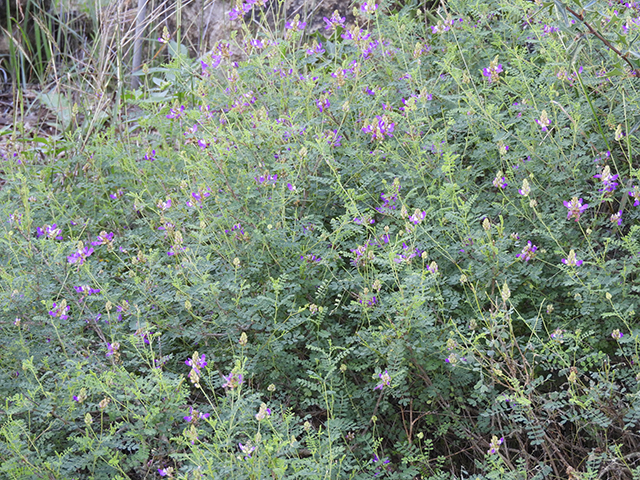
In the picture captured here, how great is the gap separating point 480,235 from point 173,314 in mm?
992

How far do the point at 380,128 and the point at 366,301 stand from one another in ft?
2.25

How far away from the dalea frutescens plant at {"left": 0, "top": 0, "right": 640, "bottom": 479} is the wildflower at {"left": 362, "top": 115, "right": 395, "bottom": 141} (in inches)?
0.5

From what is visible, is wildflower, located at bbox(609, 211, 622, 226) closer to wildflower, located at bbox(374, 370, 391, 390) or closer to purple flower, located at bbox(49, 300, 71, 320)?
wildflower, located at bbox(374, 370, 391, 390)

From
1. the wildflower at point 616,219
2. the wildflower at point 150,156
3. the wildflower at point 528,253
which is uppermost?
the wildflower at point 616,219

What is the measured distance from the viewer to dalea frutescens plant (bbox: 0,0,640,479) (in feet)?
5.53

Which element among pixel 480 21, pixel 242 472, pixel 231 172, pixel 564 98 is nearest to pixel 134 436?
pixel 242 472

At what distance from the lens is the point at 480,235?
1.88 m

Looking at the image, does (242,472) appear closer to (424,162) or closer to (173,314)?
(173,314)

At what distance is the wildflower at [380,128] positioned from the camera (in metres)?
2.22

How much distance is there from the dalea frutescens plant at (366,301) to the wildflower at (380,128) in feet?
0.04

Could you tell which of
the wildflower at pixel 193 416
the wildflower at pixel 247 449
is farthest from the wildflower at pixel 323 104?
the wildflower at pixel 247 449

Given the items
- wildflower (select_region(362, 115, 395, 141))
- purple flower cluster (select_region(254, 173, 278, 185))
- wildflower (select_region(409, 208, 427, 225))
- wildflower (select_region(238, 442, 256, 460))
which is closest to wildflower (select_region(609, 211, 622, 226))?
Answer: wildflower (select_region(409, 208, 427, 225))

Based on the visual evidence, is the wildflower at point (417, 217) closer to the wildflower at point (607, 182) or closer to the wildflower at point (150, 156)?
the wildflower at point (607, 182)

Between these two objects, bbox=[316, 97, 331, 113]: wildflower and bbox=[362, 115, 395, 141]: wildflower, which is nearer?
bbox=[362, 115, 395, 141]: wildflower
